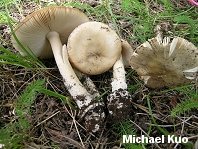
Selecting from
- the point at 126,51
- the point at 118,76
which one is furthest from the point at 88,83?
the point at 126,51

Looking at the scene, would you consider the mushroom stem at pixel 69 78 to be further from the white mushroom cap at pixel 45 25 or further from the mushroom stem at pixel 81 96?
the white mushroom cap at pixel 45 25

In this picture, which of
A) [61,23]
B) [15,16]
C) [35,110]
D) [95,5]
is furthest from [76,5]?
[35,110]

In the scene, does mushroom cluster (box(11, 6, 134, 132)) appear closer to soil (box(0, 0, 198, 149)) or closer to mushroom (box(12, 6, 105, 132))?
mushroom (box(12, 6, 105, 132))

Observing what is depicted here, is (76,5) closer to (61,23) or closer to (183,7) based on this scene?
(61,23)

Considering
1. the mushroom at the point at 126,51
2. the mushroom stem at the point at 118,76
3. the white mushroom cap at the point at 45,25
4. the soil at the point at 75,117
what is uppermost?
the white mushroom cap at the point at 45,25

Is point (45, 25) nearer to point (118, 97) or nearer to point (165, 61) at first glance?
point (118, 97)

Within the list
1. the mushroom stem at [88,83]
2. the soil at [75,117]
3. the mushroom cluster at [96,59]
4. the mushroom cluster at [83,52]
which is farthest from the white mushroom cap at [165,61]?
the mushroom stem at [88,83]

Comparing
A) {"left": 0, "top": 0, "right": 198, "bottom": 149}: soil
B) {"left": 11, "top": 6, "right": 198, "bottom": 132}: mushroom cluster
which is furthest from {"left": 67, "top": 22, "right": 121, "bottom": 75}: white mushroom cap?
{"left": 0, "top": 0, "right": 198, "bottom": 149}: soil
